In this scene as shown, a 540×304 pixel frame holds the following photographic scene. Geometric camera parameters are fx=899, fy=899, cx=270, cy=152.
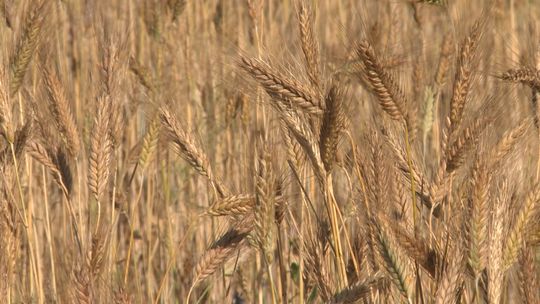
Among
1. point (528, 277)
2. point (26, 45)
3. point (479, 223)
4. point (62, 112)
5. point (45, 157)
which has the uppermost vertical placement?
point (26, 45)

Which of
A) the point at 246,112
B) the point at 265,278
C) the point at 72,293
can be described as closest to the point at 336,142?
the point at 72,293

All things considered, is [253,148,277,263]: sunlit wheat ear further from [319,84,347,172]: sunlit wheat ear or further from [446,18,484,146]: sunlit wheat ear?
[446,18,484,146]: sunlit wheat ear

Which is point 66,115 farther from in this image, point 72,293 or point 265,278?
point 265,278

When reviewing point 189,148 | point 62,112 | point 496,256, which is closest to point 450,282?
point 496,256

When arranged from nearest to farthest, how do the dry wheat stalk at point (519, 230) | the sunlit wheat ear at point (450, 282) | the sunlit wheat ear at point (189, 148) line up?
the sunlit wheat ear at point (450, 282) → the dry wheat stalk at point (519, 230) → the sunlit wheat ear at point (189, 148)

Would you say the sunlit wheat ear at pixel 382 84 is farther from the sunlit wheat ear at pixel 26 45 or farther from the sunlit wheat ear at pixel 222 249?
the sunlit wheat ear at pixel 26 45

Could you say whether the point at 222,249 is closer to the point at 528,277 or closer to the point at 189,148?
the point at 189,148

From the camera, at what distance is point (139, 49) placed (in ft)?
13.1

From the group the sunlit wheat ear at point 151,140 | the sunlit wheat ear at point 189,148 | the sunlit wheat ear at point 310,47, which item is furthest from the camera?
the sunlit wheat ear at point 151,140

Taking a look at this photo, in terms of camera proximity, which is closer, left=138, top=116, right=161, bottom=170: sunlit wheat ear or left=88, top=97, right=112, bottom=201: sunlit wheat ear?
left=88, top=97, right=112, bottom=201: sunlit wheat ear

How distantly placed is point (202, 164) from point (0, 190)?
0.47m

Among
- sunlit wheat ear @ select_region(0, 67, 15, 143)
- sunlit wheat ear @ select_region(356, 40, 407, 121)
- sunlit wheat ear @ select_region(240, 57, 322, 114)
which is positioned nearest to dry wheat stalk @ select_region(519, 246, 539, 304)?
sunlit wheat ear @ select_region(356, 40, 407, 121)

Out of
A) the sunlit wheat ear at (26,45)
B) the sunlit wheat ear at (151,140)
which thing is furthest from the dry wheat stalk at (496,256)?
the sunlit wheat ear at (26,45)

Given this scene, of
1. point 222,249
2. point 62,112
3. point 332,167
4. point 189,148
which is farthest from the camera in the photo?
point 62,112
